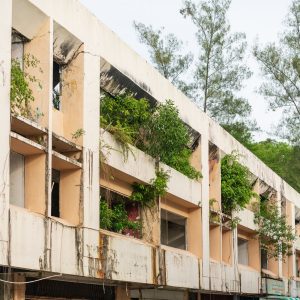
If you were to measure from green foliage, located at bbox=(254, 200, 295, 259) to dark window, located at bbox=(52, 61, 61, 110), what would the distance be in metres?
12.7

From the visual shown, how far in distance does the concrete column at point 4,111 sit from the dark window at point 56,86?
265cm

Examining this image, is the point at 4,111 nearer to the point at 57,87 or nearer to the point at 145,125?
the point at 57,87

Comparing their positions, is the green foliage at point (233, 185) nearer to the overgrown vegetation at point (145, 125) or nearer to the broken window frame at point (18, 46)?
the overgrown vegetation at point (145, 125)

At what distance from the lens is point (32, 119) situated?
12992 millimetres

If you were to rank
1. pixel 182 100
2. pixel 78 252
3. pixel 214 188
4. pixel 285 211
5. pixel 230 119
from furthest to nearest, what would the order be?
pixel 230 119, pixel 285 211, pixel 214 188, pixel 182 100, pixel 78 252

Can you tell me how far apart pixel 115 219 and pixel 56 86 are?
343cm

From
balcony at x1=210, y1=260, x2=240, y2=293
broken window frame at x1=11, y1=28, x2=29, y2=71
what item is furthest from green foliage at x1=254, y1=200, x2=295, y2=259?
broken window frame at x1=11, y1=28, x2=29, y2=71

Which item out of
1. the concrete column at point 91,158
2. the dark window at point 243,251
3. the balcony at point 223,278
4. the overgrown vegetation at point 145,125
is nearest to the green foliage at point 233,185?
the balcony at point 223,278

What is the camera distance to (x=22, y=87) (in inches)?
493

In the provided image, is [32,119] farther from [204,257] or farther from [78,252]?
[204,257]

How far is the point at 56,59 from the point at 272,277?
50.3 ft

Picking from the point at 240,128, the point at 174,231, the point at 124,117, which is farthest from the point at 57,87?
the point at 240,128

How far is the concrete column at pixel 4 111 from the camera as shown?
11453 millimetres

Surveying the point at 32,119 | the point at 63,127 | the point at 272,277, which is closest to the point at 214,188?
the point at 272,277
